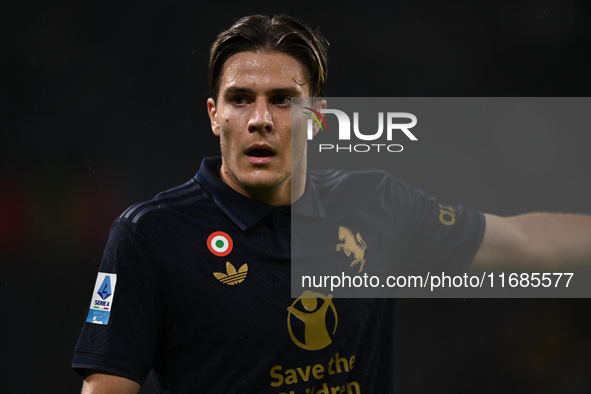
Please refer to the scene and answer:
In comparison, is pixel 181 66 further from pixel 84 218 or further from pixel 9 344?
pixel 9 344

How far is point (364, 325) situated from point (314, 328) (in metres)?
0.15

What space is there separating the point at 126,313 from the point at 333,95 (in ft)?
5.03

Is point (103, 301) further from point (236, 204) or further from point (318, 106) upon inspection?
point (318, 106)

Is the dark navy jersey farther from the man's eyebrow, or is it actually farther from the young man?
the man's eyebrow

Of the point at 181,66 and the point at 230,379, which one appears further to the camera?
the point at 181,66

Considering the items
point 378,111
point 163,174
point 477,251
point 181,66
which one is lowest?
point 477,251

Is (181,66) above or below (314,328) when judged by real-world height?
above

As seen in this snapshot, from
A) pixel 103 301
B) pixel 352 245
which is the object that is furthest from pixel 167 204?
pixel 352 245

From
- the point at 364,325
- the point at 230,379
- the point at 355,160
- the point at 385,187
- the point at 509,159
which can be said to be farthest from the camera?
the point at 509,159

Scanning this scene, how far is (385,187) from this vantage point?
154cm

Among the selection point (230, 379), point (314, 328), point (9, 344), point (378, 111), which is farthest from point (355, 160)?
point (9, 344)

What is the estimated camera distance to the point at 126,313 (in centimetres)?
115

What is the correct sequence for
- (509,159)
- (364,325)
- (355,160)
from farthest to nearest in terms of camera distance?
(509,159), (355,160), (364,325)

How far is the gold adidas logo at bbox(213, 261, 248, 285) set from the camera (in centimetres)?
124
